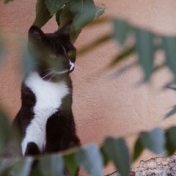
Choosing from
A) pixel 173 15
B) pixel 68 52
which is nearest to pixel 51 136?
pixel 68 52

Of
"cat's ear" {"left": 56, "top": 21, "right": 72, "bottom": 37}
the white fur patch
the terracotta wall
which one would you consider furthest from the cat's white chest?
the terracotta wall

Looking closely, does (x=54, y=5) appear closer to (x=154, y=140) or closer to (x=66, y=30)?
(x=66, y=30)

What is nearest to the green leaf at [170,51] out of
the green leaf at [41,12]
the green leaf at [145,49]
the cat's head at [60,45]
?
the green leaf at [145,49]

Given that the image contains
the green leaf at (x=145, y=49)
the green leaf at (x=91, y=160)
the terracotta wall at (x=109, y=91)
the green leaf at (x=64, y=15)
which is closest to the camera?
the green leaf at (x=145, y=49)

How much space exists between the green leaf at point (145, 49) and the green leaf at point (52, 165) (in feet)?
0.67

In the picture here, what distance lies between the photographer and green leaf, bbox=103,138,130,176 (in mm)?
711

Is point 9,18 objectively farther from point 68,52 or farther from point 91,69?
point 68,52

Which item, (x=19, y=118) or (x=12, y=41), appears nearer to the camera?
(x=12, y=41)

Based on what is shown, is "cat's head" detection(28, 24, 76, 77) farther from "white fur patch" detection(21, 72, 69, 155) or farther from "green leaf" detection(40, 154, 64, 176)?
"green leaf" detection(40, 154, 64, 176)

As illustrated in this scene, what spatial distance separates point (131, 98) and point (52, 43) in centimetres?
77

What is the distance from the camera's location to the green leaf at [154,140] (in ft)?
2.41

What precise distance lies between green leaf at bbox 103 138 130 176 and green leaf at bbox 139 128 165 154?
3cm

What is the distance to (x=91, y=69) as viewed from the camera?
2.58 m

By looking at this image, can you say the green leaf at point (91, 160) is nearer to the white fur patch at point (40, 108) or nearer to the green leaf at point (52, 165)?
the green leaf at point (52, 165)
